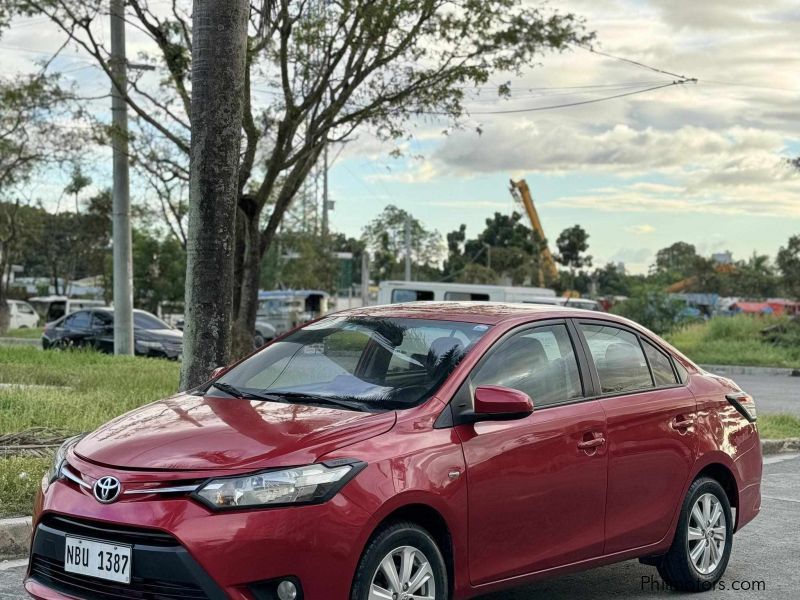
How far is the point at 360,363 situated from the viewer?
5.11 metres

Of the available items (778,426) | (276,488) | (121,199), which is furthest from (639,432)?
(121,199)

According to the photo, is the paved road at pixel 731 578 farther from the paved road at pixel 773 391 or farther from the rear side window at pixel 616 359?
the paved road at pixel 773 391

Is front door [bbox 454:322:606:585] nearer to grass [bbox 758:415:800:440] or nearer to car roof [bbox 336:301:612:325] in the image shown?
car roof [bbox 336:301:612:325]

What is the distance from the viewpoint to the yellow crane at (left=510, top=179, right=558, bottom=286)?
75438mm

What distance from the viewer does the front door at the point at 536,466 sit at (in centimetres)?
456

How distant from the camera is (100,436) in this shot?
4.51 m

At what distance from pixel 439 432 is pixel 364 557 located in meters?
0.70

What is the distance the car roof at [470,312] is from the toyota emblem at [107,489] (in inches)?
76.1

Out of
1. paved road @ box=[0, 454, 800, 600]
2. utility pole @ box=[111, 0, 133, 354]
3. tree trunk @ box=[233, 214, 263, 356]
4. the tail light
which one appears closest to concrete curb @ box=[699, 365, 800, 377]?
tree trunk @ box=[233, 214, 263, 356]

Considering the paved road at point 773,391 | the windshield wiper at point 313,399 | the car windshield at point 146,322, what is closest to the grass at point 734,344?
the paved road at point 773,391

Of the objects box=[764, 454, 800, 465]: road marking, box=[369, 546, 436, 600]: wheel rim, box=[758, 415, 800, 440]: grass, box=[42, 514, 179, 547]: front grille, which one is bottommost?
box=[764, 454, 800, 465]: road marking

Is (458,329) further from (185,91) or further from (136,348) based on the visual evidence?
(136,348)

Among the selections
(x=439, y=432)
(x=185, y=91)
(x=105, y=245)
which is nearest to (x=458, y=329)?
(x=439, y=432)

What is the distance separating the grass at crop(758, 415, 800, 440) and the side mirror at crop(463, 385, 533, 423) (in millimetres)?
7925
